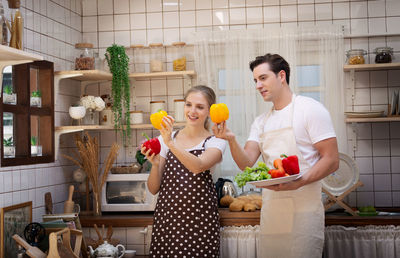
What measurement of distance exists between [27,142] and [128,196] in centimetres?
95

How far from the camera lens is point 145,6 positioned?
4438 millimetres

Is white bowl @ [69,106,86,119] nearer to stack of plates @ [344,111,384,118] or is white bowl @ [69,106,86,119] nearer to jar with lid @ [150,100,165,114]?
jar with lid @ [150,100,165,114]

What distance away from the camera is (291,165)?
2291mm

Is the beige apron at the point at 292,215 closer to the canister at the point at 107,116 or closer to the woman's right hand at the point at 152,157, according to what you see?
the woman's right hand at the point at 152,157

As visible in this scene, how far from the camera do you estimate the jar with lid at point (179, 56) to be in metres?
4.12

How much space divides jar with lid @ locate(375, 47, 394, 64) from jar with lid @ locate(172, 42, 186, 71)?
5.13ft

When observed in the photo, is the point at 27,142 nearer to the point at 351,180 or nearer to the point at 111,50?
the point at 111,50

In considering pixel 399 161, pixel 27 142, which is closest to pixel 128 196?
pixel 27 142

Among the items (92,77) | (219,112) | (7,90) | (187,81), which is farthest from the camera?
(187,81)

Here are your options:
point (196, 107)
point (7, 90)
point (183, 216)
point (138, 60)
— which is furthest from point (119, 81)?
point (183, 216)

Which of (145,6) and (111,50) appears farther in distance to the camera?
(145,6)

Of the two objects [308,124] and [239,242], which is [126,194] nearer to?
[239,242]

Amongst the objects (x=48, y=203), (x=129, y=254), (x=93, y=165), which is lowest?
(x=129, y=254)

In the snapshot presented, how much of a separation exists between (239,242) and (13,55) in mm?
1972
